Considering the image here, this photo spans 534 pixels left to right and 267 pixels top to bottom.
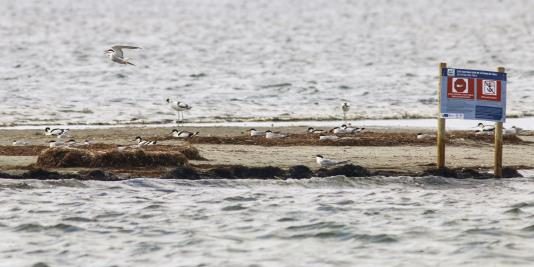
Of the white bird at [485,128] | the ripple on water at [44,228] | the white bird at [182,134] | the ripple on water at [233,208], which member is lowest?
the ripple on water at [44,228]

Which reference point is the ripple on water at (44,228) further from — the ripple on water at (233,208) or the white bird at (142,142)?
the white bird at (142,142)

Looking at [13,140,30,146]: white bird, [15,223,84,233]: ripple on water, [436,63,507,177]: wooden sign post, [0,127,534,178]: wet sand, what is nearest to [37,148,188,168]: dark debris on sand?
[0,127,534,178]: wet sand

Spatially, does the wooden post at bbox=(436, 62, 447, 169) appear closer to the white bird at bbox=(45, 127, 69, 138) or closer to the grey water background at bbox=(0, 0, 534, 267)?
the grey water background at bbox=(0, 0, 534, 267)

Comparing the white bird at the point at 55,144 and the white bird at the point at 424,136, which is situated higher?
the white bird at the point at 424,136

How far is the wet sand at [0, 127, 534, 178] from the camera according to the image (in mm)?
23656

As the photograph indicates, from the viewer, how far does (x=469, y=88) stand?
22.6m

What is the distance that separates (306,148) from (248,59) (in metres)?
33.0

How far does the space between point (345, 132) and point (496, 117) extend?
5143mm

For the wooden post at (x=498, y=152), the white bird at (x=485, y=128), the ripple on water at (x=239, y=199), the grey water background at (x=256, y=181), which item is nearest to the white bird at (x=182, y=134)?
the grey water background at (x=256, y=181)

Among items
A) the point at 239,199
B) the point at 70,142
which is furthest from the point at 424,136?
the point at 239,199

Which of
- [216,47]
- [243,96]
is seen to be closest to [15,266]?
[243,96]

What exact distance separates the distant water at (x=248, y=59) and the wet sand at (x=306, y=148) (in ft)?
16.3

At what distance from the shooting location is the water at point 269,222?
18297 millimetres

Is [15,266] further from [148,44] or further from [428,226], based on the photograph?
[148,44]
